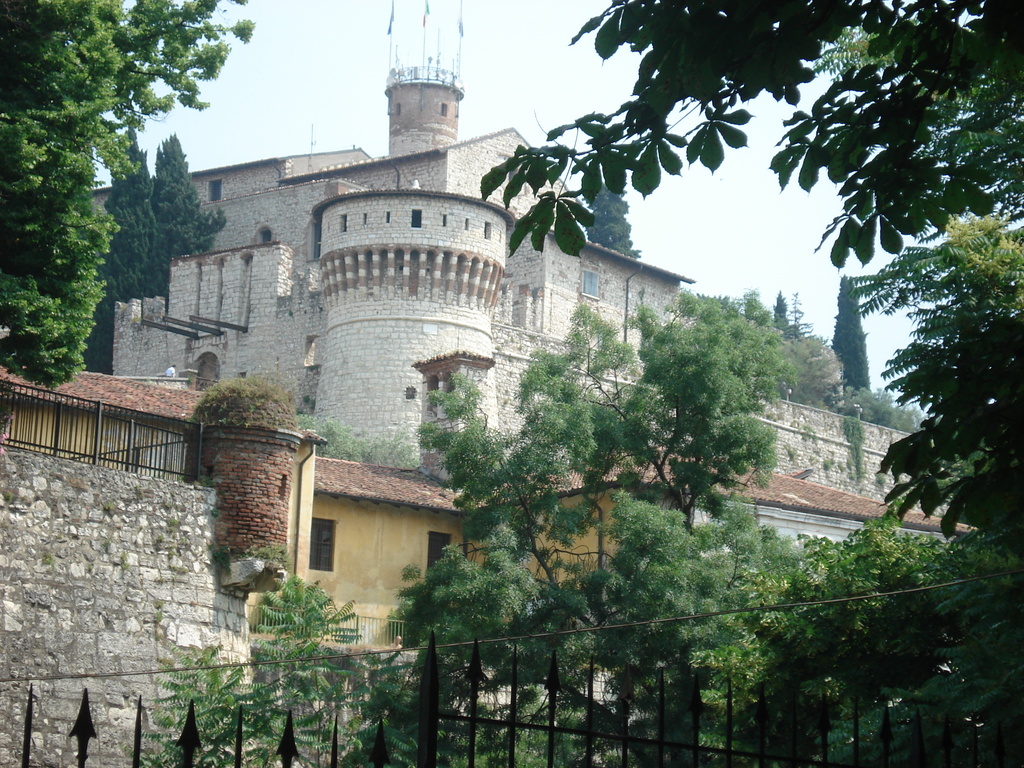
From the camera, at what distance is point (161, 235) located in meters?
51.9

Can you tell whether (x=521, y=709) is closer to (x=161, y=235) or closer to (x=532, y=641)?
(x=532, y=641)

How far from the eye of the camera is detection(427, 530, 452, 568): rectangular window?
24312 millimetres

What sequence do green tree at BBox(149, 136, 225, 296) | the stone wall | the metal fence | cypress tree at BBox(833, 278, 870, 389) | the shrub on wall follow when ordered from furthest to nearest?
cypress tree at BBox(833, 278, 870, 389), green tree at BBox(149, 136, 225, 296), the stone wall, the metal fence, the shrub on wall

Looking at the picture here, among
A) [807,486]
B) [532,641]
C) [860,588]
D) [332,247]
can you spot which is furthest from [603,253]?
[860,588]

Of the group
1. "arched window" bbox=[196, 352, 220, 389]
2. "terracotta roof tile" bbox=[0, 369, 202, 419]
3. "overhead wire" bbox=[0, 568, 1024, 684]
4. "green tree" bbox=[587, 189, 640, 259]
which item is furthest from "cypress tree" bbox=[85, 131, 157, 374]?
"overhead wire" bbox=[0, 568, 1024, 684]

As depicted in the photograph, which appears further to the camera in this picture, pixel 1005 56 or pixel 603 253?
pixel 603 253

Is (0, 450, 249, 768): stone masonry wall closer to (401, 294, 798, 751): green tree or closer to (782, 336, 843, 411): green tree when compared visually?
(401, 294, 798, 751): green tree

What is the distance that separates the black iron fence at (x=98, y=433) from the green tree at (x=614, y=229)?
135 ft

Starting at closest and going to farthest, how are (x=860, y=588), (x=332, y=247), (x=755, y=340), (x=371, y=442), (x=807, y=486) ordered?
(x=860, y=588)
(x=755, y=340)
(x=807, y=486)
(x=371, y=442)
(x=332, y=247)

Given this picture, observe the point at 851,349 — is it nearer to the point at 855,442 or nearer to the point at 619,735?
the point at 855,442

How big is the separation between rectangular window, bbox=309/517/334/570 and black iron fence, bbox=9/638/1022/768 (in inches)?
184

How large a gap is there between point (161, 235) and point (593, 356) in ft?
107

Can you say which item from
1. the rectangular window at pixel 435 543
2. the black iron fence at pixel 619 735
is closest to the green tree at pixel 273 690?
the black iron fence at pixel 619 735

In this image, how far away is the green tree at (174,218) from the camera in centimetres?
5162
